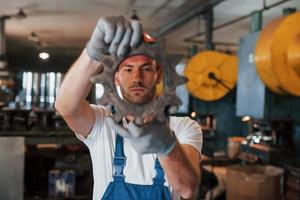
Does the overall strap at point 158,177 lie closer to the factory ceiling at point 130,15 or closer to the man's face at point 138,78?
the man's face at point 138,78

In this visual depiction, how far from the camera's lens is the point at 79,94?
0.95 metres

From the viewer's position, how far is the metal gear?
701 mm

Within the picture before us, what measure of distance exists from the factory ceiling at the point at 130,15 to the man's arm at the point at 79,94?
2.47m

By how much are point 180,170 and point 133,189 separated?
25 cm

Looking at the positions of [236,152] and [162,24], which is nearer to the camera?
[236,152]

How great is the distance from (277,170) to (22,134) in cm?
192

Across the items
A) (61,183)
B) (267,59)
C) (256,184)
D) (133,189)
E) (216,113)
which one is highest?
(267,59)

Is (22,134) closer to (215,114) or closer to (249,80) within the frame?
(249,80)

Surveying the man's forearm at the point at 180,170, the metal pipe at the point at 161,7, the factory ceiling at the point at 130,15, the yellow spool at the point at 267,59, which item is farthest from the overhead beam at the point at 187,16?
the man's forearm at the point at 180,170

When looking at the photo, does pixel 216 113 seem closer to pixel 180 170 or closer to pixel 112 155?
pixel 112 155

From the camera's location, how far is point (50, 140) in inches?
115

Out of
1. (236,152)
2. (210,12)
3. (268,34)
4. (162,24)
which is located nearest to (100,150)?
(268,34)

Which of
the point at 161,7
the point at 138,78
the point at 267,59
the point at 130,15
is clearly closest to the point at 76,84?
the point at 138,78

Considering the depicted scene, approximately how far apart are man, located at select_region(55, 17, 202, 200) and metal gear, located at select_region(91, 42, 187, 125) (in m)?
0.01
